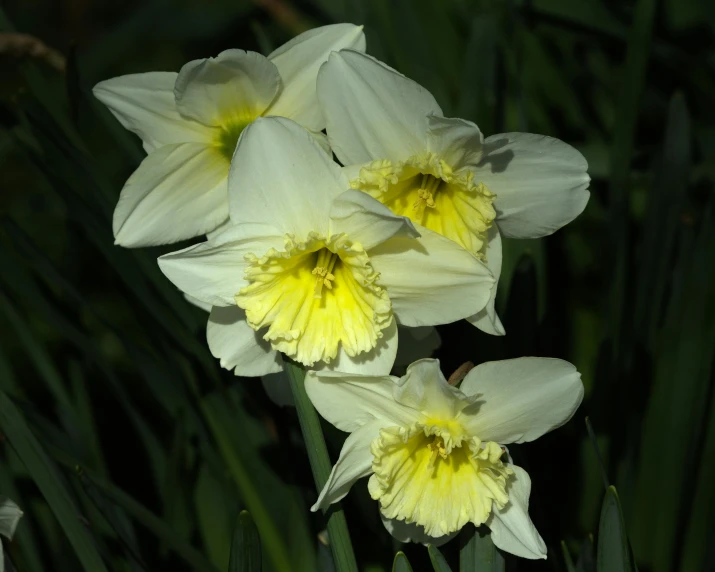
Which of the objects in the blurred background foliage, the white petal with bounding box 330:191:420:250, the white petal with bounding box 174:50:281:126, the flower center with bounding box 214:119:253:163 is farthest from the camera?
the blurred background foliage

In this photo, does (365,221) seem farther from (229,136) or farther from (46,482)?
(46,482)

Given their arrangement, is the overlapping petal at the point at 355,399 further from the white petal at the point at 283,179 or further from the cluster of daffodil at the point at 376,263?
the white petal at the point at 283,179

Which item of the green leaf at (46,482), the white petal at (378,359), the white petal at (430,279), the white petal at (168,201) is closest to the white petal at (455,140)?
the white petal at (430,279)

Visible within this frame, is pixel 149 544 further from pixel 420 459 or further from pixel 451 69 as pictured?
pixel 451 69

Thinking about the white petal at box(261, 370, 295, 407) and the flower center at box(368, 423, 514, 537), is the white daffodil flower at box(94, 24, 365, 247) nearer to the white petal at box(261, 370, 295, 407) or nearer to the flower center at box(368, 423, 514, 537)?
the white petal at box(261, 370, 295, 407)

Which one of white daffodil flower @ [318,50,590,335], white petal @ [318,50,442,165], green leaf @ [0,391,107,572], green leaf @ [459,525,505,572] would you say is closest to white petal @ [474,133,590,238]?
white daffodil flower @ [318,50,590,335]

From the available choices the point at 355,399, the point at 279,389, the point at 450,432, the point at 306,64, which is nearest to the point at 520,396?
the point at 450,432

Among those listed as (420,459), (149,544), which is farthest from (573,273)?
(149,544)
